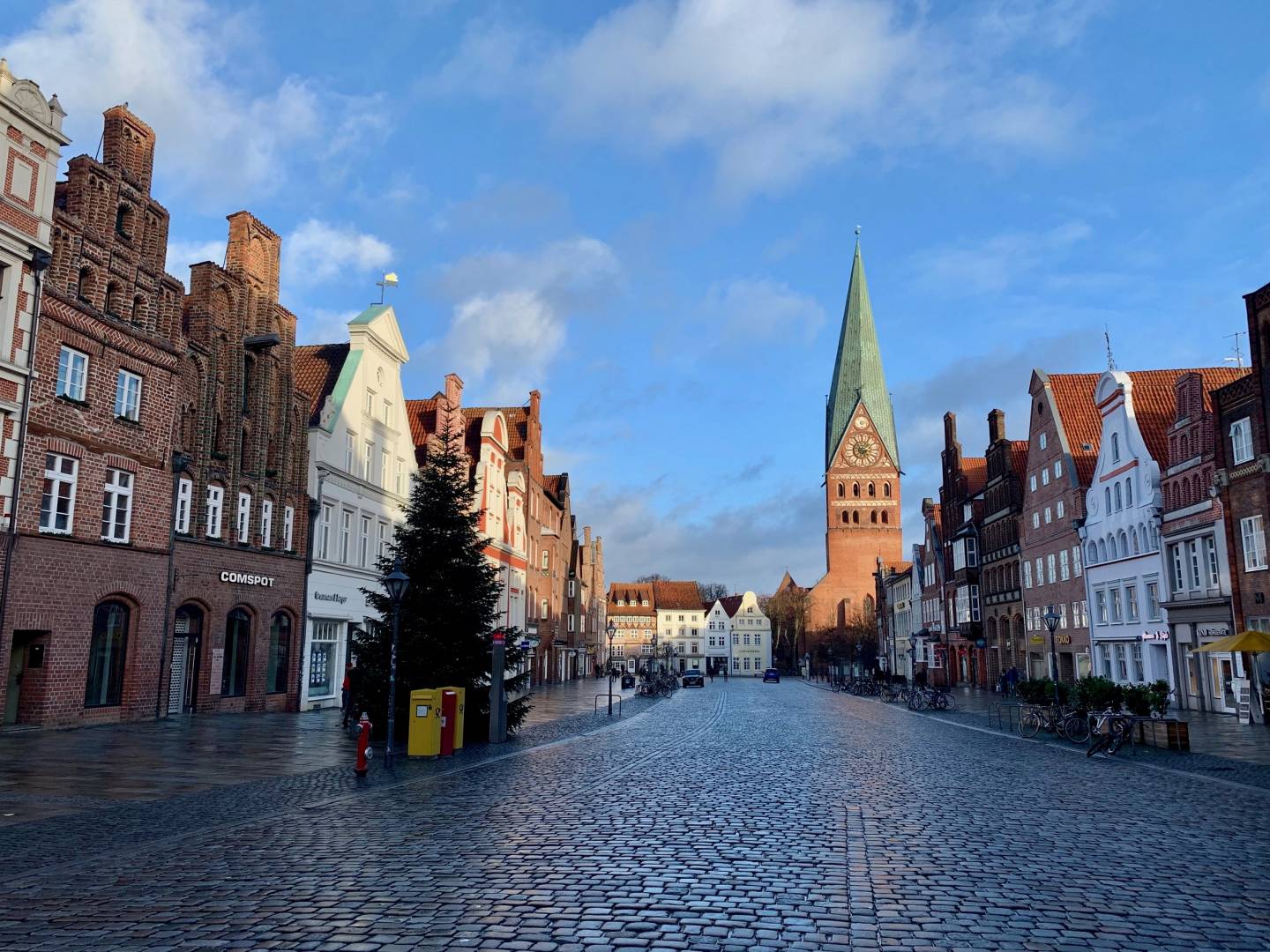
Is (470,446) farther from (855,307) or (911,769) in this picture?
(855,307)

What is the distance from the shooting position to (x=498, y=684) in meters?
22.0

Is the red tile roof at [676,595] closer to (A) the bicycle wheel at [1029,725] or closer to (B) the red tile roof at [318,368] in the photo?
(B) the red tile roof at [318,368]

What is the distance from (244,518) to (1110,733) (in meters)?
24.9

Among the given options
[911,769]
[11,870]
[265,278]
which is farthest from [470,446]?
[11,870]

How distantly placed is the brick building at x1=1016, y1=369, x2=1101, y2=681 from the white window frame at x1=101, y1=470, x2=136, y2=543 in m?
40.9

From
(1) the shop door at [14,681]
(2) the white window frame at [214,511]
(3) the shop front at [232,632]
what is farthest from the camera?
(2) the white window frame at [214,511]

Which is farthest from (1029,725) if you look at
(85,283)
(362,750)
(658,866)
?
(85,283)

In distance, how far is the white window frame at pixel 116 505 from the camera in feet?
80.7

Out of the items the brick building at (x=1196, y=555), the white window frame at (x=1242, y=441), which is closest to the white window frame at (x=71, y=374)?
the white window frame at (x=1242, y=441)

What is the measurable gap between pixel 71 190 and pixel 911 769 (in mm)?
23635

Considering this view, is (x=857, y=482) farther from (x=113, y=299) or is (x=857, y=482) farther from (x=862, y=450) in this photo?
(x=113, y=299)

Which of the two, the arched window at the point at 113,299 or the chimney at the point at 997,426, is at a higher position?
the chimney at the point at 997,426

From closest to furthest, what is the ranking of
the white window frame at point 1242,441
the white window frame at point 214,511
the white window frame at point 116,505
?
the white window frame at point 116,505 < the white window frame at point 214,511 < the white window frame at point 1242,441

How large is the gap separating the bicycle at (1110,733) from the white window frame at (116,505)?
2378cm
